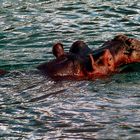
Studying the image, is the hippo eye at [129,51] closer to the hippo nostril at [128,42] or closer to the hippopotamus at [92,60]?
the hippopotamus at [92,60]

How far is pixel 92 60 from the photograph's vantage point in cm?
1053

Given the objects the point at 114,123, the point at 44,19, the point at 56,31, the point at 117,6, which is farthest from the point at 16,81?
the point at 117,6

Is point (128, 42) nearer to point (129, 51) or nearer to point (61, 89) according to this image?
point (129, 51)

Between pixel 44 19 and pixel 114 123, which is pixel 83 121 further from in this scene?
pixel 44 19

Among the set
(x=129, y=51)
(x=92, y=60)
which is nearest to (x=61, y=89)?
(x=92, y=60)

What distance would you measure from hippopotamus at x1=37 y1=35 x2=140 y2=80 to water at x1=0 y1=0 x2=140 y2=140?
184 mm

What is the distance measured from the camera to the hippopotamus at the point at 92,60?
35.0 ft

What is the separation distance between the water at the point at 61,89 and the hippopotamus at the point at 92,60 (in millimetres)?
184

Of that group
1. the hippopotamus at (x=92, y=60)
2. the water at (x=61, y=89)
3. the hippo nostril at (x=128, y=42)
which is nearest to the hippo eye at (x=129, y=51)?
the hippopotamus at (x=92, y=60)

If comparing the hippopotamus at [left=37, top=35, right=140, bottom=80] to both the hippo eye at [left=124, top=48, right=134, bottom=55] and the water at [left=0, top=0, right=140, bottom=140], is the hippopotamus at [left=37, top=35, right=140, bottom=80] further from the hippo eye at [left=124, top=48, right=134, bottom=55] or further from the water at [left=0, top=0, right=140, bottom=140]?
the water at [left=0, top=0, right=140, bottom=140]

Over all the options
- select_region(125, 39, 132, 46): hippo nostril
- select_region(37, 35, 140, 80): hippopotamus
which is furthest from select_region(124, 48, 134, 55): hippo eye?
select_region(125, 39, 132, 46): hippo nostril

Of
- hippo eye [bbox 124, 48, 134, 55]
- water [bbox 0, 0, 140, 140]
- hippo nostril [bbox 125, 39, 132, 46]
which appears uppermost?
hippo nostril [bbox 125, 39, 132, 46]

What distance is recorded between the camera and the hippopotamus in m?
10.7

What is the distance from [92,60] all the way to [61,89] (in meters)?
0.81
